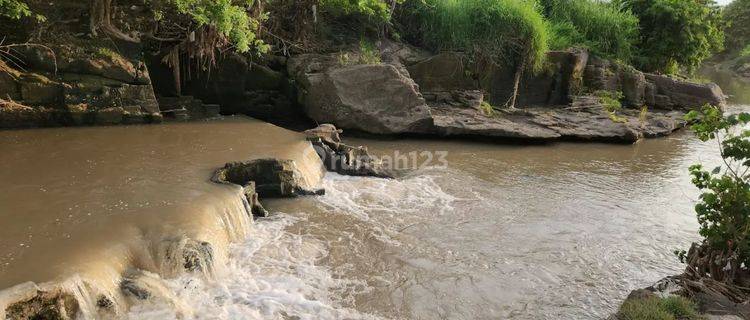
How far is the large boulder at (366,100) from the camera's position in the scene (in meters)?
10.8

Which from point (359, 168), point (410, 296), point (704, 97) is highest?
point (704, 97)

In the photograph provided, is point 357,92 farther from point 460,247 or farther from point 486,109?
point 460,247

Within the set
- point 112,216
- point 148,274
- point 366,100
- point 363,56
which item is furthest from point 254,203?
point 363,56

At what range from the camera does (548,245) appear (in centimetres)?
620

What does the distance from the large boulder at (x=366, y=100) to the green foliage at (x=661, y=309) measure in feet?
23.2

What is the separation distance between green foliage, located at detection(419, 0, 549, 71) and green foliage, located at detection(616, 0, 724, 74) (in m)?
4.58

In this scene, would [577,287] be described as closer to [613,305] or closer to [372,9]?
[613,305]

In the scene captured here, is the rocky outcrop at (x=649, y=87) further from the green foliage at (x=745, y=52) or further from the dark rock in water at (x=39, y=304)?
the green foliage at (x=745, y=52)

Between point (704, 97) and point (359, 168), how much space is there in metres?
11.2

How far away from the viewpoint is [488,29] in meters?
13.0

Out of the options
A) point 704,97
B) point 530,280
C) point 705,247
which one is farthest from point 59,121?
point 704,97

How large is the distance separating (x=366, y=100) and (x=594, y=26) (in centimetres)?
808

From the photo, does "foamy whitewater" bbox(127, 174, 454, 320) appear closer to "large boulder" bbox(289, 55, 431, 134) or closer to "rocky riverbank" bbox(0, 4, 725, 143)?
"large boulder" bbox(289, 55, 431, 134)

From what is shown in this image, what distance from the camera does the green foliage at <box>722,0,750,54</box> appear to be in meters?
34.9
